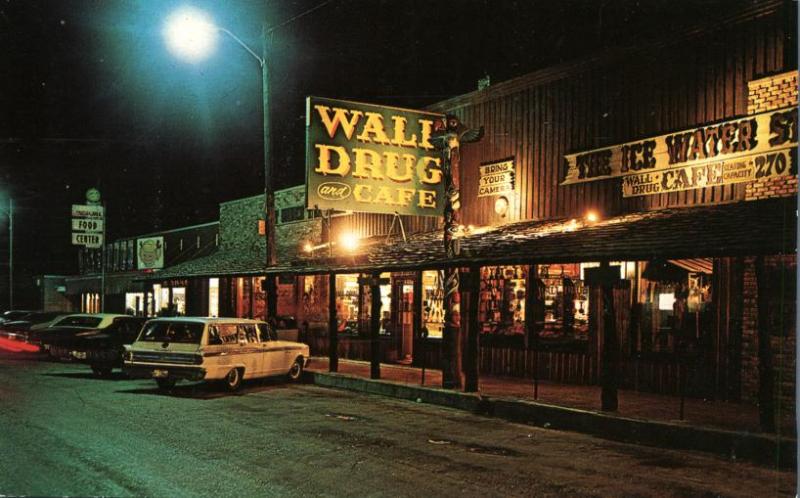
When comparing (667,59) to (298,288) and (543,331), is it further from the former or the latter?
(298,288)

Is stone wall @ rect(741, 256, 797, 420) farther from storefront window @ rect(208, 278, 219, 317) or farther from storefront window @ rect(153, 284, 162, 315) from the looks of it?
storefront window @ rect(153, 284, 162, 315)

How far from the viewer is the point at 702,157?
1352 centimetres

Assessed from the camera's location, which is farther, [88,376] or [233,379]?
[88,376]

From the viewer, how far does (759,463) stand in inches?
373

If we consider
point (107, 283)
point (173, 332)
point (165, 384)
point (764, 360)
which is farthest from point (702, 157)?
point (107, 283)

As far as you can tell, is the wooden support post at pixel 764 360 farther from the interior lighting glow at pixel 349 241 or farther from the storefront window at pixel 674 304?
the interior lighting glow at pixel 349 241

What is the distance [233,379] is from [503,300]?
21.6 ft

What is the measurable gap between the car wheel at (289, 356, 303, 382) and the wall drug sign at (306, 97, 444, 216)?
12.4ft

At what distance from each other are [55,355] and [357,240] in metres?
9.17

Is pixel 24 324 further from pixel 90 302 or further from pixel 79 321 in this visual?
pixel 90 302

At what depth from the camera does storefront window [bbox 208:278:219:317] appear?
32062 millimetres

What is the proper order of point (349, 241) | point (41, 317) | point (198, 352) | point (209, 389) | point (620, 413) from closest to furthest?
point (620, 413) < point (198, 352) < point (209, 389) < point (349, 241) < point (41, 317)

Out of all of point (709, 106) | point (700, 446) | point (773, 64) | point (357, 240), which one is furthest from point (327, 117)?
point (700, 446)

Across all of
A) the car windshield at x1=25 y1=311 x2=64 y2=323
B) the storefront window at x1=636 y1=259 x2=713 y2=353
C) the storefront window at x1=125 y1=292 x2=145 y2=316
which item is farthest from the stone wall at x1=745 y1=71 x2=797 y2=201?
the storefront window at x1=125 y1=292 x2=145 y2=316
